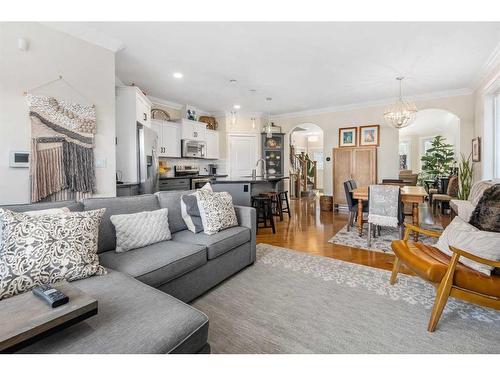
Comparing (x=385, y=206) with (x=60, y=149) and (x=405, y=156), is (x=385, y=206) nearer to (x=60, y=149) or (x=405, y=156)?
(x=60, y=149)

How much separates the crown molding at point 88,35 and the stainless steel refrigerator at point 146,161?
4.01 feet

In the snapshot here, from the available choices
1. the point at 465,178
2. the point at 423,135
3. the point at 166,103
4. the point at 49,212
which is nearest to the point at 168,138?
the point at 166,103

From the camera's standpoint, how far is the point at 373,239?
3.79 meters

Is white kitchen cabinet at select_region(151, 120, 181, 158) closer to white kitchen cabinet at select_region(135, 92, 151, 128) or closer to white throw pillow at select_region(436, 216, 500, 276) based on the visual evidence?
white kitchen cabinet at select_region(135, 92, 151, 128)

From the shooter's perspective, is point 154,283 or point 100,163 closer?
point 154,283

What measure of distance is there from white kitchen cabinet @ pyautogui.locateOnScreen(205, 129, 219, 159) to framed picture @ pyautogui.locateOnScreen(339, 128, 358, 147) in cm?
316

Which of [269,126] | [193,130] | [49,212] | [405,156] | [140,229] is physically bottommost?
[140,229]

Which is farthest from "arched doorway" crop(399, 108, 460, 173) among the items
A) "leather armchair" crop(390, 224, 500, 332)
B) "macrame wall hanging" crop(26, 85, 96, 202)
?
"macrame wall hanging" crop(26, 85, 96, 202)

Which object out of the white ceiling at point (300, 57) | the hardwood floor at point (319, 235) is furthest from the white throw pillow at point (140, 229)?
the white ceiling at point (300, 57)

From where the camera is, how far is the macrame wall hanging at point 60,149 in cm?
246

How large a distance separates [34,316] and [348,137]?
20.9 feet
